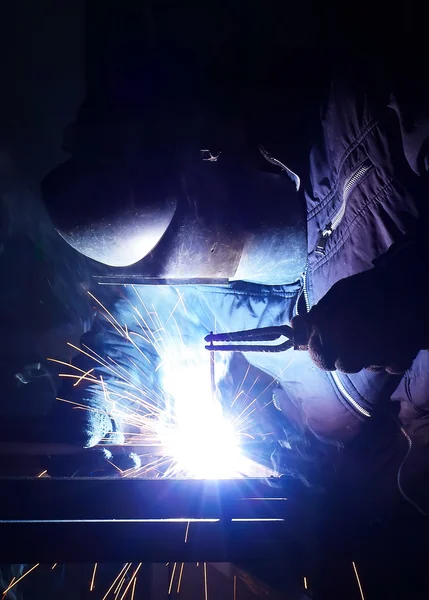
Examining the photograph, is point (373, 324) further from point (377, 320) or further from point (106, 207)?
point (106, 207)

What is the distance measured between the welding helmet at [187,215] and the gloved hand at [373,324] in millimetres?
457

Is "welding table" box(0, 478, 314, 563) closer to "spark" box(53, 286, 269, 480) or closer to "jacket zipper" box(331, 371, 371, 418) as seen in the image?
"jacket zipper" box(331, 371, 371, 418)

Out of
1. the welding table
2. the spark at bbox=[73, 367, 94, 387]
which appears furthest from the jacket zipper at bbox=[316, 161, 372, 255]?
the spark at bbox=[73, 367, 94, 387]

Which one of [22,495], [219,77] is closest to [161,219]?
[219,77]

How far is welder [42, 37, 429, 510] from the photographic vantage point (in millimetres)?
1006

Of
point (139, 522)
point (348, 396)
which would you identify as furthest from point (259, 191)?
point (139, 522)

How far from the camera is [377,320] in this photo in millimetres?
744

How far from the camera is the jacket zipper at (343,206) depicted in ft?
3.38

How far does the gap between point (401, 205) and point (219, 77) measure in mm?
674

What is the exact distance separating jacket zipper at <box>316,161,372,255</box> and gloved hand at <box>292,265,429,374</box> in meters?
0.38

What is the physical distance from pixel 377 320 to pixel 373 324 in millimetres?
11

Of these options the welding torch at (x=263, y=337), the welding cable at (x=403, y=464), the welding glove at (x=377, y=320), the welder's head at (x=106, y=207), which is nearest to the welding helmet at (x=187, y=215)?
the welder's head at (x=106, y=207)

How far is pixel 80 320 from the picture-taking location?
4.08 metres

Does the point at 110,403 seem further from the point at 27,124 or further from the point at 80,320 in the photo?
the point at 27,124
